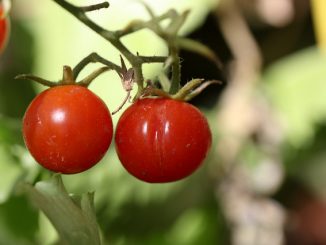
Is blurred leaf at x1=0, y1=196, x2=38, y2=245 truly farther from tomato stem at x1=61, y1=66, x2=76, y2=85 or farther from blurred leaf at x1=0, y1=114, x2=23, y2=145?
tomato stem at x1=61, y1=66, x2=76, y2=85

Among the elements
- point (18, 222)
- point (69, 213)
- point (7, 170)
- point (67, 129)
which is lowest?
point (18, 222)

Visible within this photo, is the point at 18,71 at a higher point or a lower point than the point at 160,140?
lower

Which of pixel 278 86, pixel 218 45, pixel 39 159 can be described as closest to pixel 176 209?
pixel 278 86

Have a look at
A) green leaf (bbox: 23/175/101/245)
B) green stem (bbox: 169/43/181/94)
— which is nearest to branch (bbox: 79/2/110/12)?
green stem (bbox: 169/43/181/94)

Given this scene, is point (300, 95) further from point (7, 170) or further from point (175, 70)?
point (175, 70)

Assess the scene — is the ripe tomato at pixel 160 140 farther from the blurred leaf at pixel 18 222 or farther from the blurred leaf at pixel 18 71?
the blurred leaf at pixel 18 71

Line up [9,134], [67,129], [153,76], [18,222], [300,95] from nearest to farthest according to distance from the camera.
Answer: [67,129] < [9,134] < [18,222] < [153,76] < [300,95]

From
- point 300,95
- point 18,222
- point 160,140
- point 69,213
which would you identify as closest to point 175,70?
point 160,140
